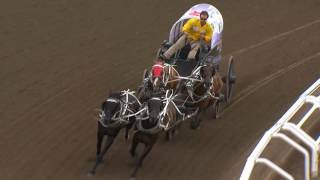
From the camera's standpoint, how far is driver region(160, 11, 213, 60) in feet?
37.6

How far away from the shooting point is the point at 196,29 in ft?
38.9

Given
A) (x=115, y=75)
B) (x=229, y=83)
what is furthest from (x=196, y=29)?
(x=115, y=75)

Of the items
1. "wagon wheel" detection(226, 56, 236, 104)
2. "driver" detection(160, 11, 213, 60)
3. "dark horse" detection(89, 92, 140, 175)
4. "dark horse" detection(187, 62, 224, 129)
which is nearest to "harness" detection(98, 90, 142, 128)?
"dark horse" detection(89, 92, 140, 175)

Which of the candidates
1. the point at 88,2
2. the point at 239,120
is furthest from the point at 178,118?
the point at 88,2

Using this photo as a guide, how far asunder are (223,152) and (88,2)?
8.95 metres

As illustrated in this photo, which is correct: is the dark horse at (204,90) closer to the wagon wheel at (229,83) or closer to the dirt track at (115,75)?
the dirt track at (115,75)

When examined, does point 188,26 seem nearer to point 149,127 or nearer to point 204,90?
point 204,90

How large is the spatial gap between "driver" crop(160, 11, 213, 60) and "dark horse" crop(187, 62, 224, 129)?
0.60 metres

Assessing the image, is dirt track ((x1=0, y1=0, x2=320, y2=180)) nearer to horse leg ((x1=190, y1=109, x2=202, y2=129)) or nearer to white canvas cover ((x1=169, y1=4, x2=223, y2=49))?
horse leg ((x1=190, y1=109, x2=202, y2=129))

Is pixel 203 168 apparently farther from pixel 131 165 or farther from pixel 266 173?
pixel 266 173

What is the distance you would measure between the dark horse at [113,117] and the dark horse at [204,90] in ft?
5.32

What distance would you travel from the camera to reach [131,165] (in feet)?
31.3

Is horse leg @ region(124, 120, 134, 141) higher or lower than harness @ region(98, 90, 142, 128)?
lower

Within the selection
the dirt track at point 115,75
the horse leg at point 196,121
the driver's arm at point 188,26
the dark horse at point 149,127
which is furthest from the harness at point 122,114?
the driver's arm at point 188,26
